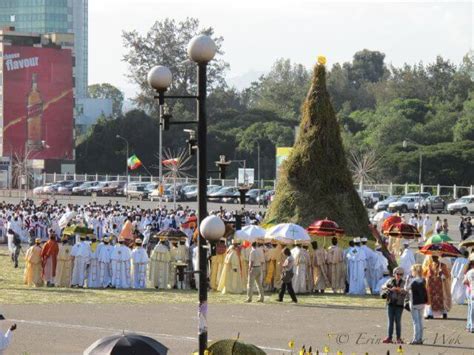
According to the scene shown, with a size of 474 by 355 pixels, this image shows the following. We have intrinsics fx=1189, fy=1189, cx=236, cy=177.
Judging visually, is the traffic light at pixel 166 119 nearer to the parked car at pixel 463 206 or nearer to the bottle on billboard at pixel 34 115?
the parked car at pixel 463 206

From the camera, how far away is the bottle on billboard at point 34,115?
10212cm

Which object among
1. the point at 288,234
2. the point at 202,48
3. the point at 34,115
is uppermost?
the point at 34,115

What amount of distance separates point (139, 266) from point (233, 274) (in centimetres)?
263

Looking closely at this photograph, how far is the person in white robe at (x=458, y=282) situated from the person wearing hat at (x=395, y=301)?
600cm

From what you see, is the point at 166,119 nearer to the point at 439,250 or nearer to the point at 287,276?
the point at 439,250

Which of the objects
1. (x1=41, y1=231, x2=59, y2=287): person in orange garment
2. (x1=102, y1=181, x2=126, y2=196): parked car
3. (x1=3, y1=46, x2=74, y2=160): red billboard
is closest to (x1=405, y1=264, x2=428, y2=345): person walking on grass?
(x1=41, y1=231, x2=59, y2=287): person in orange garment

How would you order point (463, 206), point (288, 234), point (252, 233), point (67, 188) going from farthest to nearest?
1. point (67, 188)
2. point (463, 206)
3. point (252, 233)
4. point (288, 234)

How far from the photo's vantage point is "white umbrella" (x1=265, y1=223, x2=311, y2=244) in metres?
27.3

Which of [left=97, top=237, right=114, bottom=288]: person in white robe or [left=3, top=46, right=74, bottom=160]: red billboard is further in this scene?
[left=3, top=46, right=74, bottom=160]: red billboard

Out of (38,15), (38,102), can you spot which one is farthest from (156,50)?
(38,15)

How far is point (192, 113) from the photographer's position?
345 feet

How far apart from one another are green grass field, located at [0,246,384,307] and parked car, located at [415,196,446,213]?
38293mm

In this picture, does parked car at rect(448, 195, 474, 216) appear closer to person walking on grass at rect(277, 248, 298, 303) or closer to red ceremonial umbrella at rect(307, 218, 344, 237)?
red ceremonial umbrella at rect(307, 218, 344, 237)

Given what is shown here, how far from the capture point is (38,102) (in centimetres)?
10256
